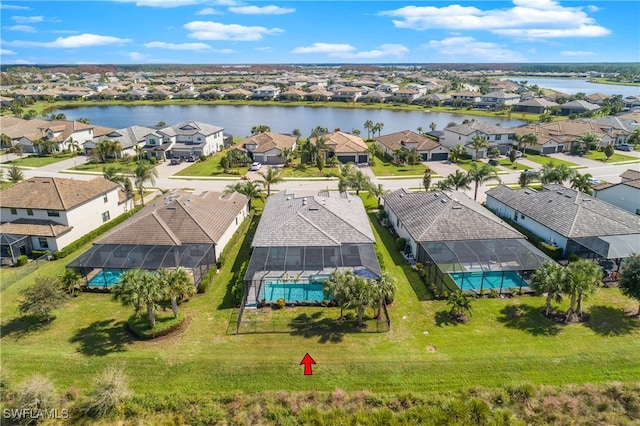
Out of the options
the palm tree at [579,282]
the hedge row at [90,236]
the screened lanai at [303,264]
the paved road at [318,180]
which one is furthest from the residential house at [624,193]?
the hedge row at [90,236]

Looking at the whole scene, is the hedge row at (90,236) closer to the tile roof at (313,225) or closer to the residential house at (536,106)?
the tile roof at (313,225)

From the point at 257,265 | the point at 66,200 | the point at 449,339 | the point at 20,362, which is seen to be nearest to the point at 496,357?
the point at 449,339

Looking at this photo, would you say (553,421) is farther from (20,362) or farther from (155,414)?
(20,362)

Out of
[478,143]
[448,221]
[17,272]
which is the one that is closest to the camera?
[17,272]

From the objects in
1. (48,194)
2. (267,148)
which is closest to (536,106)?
(267,148)

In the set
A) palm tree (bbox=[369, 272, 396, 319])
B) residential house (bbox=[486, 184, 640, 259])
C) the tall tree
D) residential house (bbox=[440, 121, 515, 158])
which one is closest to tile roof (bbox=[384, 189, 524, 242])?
residential house (bbox=[486, 184, 640, 259])

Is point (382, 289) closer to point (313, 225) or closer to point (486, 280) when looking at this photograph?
point (313, 225)

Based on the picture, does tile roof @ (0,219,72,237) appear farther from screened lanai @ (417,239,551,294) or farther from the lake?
the lake
